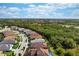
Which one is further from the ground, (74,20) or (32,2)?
(32,2)

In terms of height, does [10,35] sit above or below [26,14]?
below

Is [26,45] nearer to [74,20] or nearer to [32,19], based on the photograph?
[32,19]

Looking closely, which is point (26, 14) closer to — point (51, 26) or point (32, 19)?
point (32, 19)

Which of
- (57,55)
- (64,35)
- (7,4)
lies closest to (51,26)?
→ (64,35)

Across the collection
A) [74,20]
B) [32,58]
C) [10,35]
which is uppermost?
[74,20]

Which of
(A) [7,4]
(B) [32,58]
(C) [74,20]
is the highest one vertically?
(A) [7,4]
